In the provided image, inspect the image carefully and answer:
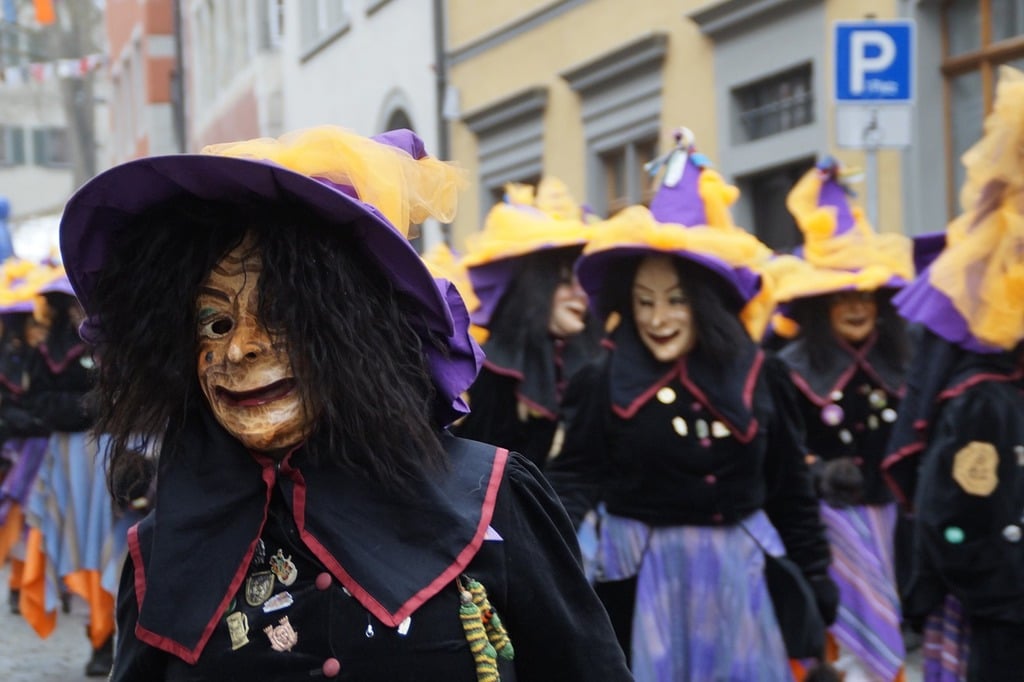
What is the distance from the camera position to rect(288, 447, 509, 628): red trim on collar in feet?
8.82

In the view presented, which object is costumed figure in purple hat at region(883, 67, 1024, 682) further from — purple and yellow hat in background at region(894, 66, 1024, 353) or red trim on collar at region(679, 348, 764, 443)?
red trim on collar at region(679, 348, 764, 443)

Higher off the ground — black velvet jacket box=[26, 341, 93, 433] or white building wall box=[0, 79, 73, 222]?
white building wall box=[0, 79, 73, 222]

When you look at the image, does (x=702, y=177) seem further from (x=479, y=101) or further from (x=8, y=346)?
(x=479, y=101)

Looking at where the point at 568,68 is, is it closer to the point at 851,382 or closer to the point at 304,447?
the point at 851,382

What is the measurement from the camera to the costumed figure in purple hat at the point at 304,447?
271 cm

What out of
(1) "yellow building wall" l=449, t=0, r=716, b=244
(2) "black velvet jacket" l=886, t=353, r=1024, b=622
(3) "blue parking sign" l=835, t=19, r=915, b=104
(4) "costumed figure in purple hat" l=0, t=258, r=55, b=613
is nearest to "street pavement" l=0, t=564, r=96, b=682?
(4) "costumed figure in purple hat" l=0, t=258, r=55, b=613

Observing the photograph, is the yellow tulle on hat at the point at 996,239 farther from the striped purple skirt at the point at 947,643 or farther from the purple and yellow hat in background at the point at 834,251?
the purple and yellow hat in background at the point at 834,251

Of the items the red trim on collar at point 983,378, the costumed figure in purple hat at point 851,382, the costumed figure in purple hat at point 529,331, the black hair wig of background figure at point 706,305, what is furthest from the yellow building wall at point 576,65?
the red trim on collar at point 983,378

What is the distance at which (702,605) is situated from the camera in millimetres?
5734

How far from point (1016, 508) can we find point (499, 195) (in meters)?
15.9

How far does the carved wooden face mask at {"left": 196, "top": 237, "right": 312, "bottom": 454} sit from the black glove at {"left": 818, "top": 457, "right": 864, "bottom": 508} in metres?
5.08

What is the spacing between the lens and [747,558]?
5746 millimetres

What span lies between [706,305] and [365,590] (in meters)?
3.40

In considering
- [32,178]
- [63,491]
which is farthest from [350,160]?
[32,178]
